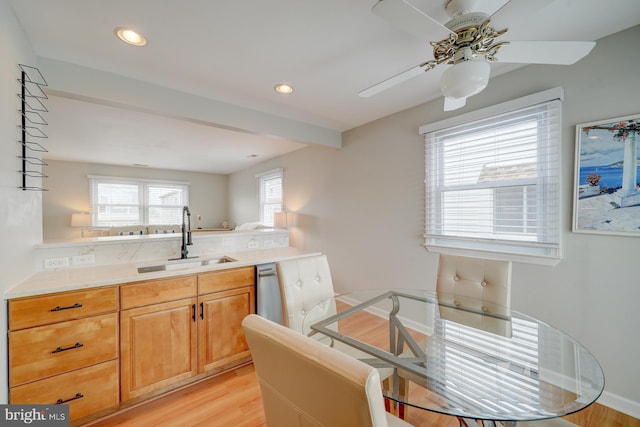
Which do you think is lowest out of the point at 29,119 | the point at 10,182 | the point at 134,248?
the point at 134,248

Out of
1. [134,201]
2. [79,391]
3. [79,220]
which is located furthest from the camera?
[134,201]

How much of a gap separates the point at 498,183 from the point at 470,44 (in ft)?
4.43

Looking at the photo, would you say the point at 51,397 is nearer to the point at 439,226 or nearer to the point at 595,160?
the point at 439,226

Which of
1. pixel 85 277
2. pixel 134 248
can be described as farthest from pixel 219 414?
pixel 134 248

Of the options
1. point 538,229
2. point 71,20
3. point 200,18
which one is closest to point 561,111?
point 538,229

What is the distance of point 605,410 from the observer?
5.53 feet

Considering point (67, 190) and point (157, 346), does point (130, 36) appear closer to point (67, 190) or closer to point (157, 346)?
point (157, 346)

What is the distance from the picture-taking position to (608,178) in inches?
65.6

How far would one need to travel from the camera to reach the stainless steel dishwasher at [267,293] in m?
2.29

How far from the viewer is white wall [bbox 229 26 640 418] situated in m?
1.65

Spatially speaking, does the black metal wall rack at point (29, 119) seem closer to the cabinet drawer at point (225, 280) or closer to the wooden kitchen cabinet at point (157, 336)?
the wooden kitchen cabinet at point (157, 336)

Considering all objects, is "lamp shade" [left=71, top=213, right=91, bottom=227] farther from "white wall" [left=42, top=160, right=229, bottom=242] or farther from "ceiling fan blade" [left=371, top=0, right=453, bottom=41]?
"ceiling fan blade" [left=371, top=0, right=453, bottom=41]

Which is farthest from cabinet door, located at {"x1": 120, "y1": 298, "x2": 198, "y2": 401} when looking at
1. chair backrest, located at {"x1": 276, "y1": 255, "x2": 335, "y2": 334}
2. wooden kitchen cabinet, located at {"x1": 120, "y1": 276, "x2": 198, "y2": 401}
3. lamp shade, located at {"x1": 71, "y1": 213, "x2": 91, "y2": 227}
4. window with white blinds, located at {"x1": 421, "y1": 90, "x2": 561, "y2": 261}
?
lamp shade, located at {"x1": 71, "y1": 213, "x2": 91, "y2": 227}

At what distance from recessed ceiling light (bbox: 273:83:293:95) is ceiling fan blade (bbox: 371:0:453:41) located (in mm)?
1429
